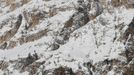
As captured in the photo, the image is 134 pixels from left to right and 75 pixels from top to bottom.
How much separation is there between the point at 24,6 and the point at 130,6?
27.2m

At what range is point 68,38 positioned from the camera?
12388 centimetres

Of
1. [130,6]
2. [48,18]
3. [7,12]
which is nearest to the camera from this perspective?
[130,6]

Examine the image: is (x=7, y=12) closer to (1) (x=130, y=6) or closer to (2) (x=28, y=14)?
(2) (x=28, y=14)

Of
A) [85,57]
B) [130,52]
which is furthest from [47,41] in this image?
[130,52]

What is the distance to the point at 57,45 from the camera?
122625 mm

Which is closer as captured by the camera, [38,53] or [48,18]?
[38,53]

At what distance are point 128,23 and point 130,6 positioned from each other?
5.62m

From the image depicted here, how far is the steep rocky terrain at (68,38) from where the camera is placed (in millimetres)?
113750

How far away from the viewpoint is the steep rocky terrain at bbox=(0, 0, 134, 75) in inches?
4478

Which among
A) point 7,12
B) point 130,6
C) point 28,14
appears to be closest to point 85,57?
point 130,6

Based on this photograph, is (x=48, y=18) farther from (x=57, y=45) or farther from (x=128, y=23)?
(x=128, y=23)

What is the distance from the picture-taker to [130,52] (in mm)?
112438

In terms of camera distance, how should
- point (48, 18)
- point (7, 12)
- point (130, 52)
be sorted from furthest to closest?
1. point (7, 12)
2. point (48, 18)
3. point (130, 52)

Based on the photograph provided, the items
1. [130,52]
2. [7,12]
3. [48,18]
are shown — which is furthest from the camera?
[7,12]
